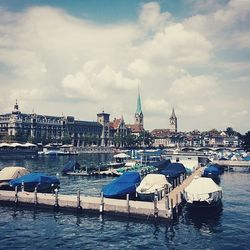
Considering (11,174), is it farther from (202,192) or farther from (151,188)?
(202,192)

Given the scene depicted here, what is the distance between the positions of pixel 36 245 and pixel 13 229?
22.0ft

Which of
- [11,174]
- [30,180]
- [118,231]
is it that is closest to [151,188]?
[118,231]

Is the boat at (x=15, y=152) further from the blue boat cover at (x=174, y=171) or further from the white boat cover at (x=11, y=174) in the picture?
the blue boat cover at (x=174, y=171)

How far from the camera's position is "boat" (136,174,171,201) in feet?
158

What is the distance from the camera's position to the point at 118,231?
3709 cm

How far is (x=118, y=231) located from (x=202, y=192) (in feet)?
43.7

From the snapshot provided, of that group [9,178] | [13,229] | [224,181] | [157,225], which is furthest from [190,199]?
[224,181]

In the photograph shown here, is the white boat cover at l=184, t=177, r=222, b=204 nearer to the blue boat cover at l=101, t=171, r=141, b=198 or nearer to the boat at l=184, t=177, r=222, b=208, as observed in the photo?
the boat at l=184, t=177, r=222, b=208

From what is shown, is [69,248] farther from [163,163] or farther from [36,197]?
[163,163]

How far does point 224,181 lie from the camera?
79562 mm

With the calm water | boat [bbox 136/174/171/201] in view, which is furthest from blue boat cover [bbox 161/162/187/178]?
the calm water

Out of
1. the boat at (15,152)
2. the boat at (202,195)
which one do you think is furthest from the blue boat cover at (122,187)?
the boat at (15,152)

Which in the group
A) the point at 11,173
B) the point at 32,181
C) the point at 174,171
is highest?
the point at 174,171

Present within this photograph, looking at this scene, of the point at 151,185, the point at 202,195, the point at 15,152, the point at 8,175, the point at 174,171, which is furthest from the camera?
the point at 15,152
